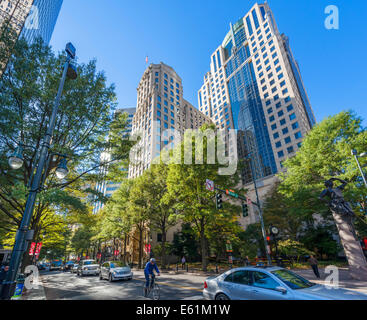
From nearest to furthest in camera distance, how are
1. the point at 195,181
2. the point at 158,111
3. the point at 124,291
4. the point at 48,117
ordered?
1. the point at 124,291
2. the point at 48,117
3. the point at 195,181
4. the point at 158,111

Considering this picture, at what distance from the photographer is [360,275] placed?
11680 millimetres

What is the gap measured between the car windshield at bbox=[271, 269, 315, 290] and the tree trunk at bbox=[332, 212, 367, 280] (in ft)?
34.0

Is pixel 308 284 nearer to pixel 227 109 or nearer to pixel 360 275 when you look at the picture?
pixel 360 275

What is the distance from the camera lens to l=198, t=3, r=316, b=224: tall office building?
171 ft

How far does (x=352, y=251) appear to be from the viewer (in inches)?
476

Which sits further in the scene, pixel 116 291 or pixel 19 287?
pixel 116 291

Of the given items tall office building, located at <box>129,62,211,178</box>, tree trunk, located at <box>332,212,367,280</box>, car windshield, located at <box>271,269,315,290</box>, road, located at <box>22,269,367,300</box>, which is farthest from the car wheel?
tall office building, located at <box>129,62,211,178</box>

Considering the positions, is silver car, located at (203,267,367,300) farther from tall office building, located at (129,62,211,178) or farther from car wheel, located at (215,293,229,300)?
tall office building, located at (129,62,211,178)

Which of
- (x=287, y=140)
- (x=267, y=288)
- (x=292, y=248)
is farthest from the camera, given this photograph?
(x=287, y=140)

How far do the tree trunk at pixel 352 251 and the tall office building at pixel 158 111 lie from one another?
134 feet

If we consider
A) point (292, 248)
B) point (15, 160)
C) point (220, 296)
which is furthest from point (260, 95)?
point (15, 160)

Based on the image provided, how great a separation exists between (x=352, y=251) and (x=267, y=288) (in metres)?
11.5

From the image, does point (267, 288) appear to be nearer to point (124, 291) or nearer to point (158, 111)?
point (124, 291)
